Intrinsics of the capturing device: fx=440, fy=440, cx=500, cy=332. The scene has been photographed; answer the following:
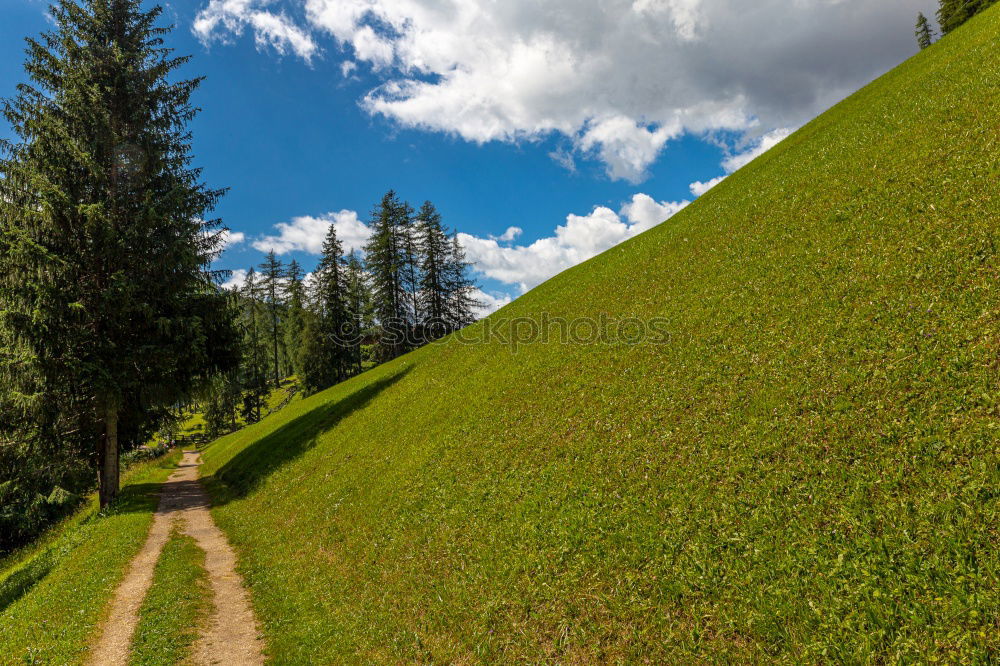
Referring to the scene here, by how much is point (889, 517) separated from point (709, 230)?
54.6 ft

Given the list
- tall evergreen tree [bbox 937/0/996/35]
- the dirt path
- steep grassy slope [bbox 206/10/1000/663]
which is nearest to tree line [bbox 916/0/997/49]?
tall evergreen tree [bbox 937/0/996/35]

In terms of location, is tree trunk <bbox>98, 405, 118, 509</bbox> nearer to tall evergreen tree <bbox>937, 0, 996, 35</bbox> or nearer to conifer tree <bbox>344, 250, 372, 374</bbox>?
conifer tree <bbox>344, 250, 372, 374</bbox>

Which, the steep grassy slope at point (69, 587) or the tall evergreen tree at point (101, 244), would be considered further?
the tall evergreen tree at point (101, 244)

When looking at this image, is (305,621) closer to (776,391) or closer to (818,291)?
(776,391)

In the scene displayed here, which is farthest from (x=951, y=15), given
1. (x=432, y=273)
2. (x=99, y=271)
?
(x=99, y=271)

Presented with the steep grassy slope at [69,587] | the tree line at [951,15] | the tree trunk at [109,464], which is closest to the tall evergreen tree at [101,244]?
the tree trunk at [109,464]

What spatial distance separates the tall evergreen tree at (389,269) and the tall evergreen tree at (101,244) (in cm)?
3326

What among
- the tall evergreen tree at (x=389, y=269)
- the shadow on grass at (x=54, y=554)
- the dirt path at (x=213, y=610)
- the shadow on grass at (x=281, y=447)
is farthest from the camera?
the tall evergreen tree at (x=389, y=269)

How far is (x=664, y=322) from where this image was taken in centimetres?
1585

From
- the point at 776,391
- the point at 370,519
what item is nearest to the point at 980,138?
the point at 776,391

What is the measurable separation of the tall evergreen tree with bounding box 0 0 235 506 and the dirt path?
23.4ft

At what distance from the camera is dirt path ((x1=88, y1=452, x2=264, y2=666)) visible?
369 inches

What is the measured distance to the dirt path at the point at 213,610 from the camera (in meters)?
9.38

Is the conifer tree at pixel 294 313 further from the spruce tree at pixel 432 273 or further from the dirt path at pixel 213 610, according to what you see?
the dirt path at pixel 213 610
